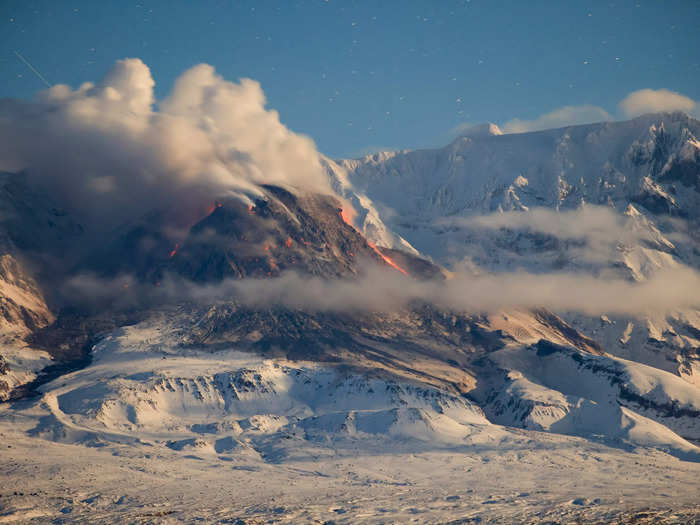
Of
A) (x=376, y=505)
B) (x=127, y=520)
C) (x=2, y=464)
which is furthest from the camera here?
(x=2, y=464)

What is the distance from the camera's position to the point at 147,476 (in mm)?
197125

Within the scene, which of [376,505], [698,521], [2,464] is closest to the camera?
[698,521]

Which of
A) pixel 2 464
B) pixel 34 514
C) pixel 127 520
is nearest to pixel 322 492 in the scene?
pixel 127 520

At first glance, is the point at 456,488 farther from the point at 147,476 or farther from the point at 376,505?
the point at 147,476

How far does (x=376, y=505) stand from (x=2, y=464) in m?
91.2

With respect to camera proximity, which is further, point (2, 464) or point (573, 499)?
point (2, 464)

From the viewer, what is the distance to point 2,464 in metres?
197

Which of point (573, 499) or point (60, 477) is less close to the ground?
point (60, 477)

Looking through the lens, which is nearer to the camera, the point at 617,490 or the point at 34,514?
the point at 34,514

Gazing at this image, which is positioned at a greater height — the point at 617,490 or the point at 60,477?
the point at 60,477

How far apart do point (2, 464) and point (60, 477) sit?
20629mm

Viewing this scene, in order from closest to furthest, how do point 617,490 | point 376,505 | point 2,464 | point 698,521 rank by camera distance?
point 698,521 → point 376,505 → point 617,490 → point 2,464

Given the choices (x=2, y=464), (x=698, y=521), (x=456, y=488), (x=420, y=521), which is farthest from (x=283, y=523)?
(x=2, y=464)

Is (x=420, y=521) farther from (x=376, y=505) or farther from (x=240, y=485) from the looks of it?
(x=240, y=485)
